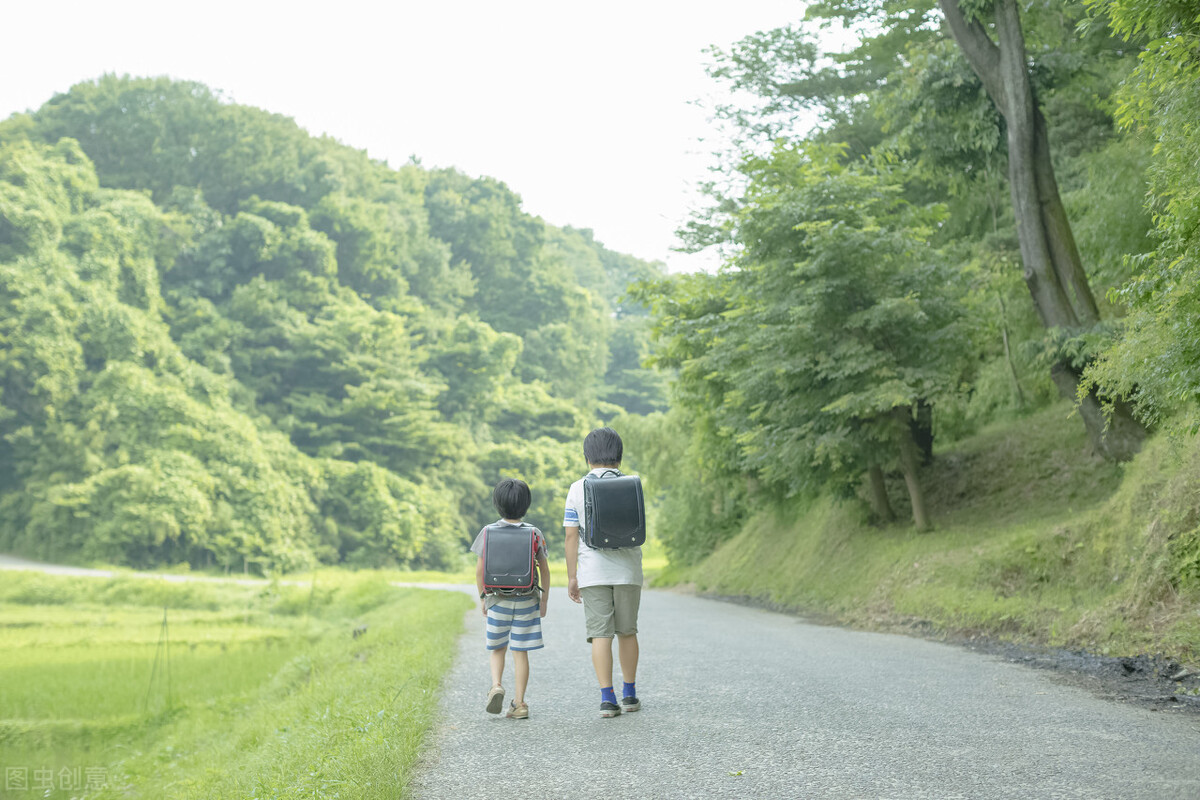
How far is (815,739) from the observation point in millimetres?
5375

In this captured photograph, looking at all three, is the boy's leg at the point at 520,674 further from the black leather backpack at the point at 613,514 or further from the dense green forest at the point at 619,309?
the dense green forest at the point at 619,309

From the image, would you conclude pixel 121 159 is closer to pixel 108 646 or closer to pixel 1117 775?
pixel 108 646

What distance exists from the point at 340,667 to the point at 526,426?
58815mm

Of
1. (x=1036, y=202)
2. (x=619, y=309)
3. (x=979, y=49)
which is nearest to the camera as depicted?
(x=1036, y=202)

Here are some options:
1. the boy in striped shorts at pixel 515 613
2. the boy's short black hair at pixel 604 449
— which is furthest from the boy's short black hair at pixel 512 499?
the boy's short black hair at pixel 604 449

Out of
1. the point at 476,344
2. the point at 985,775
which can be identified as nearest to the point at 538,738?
the point at 985,775

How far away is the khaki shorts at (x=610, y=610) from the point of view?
6.23 m

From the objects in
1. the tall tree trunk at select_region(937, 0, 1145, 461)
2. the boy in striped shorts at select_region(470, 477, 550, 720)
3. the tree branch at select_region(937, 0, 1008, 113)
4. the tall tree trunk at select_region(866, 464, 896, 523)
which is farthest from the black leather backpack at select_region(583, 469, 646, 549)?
the tall tree trunk at select_region(866, 464, 896, 523)

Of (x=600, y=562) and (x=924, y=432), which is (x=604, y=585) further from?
(x=924, y=432)

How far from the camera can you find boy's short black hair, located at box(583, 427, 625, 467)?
6.34 m

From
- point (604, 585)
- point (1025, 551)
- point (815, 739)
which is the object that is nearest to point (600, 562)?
point (604, 585)

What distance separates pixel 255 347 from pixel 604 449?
56964 millimetres

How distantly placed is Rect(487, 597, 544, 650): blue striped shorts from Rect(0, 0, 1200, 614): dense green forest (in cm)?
496

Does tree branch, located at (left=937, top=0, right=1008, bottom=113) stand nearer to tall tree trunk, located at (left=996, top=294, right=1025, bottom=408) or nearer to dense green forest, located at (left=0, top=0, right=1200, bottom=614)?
dense green forest, located at (left=0, top=0, right=1200, bottom=614)
